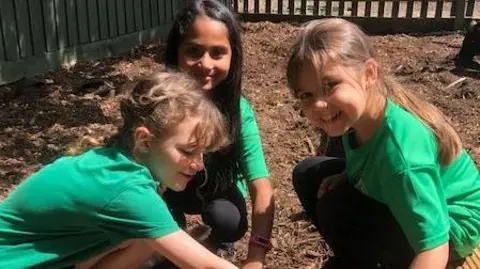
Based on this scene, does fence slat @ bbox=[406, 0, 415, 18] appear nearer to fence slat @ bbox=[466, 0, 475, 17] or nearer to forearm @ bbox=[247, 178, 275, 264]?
fence slat @ bbox=[466, 0, 475, 17]

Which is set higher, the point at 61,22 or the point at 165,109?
the point at 165,109

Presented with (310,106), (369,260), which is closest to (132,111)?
(310,106)

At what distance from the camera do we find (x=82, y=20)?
19.7 ft

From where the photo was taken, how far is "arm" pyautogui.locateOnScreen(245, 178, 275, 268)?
7.54 ft

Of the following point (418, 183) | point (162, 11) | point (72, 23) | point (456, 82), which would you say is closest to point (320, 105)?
point (418, 183)

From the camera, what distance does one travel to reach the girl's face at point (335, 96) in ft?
6.21

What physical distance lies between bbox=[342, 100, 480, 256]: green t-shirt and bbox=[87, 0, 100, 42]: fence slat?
4.42 metres

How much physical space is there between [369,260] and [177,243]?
82 centimetres

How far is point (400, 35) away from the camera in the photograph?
7289 mm

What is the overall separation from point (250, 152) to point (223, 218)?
0.25 meters

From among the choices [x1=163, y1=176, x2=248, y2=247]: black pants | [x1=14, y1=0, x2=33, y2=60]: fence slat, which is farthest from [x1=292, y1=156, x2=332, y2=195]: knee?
[x1=14, y1=0, x2=33, y2=60]: fence slat

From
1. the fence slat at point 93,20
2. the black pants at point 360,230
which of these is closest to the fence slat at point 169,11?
the fence slat at point 93,20

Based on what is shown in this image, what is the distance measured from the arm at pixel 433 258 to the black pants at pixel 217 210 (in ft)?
2.64

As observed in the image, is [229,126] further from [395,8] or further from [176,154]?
[395,8]
